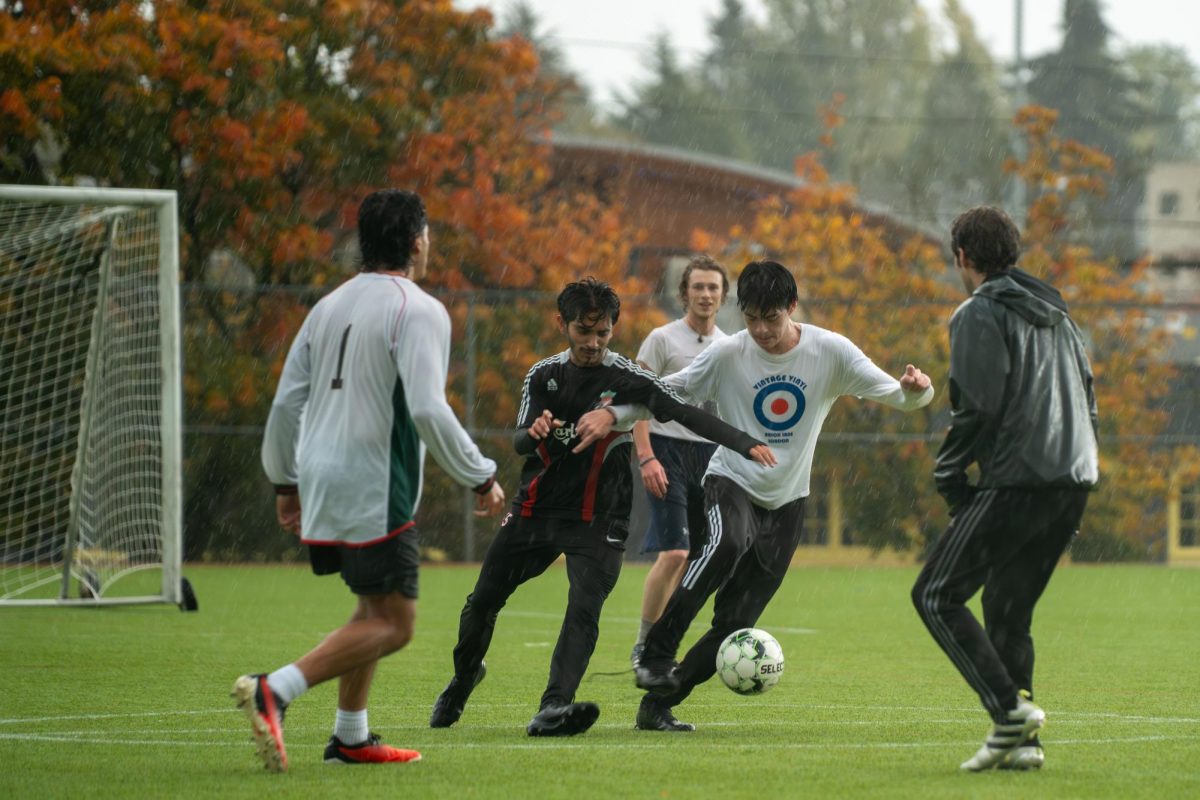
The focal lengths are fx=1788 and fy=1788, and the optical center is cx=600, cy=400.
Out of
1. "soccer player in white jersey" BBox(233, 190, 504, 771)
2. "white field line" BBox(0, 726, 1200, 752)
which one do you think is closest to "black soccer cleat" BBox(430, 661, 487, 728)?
"white field line" BBox(0, 726, 1200, 752)

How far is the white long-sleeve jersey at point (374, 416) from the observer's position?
5.99m

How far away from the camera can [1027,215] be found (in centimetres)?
2748

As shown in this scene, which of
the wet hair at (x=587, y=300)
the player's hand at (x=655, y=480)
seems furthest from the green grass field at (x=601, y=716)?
the wet hair at (x=587, y=300)

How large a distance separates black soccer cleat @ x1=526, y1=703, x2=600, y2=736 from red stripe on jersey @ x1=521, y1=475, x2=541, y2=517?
2.72 ft

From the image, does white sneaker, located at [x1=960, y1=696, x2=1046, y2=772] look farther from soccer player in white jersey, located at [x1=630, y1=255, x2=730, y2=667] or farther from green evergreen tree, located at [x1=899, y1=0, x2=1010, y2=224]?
green evergreen tree, located at [x1=899, y1=0, x2=1010, y2=224]

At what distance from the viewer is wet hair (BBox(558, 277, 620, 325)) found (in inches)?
286

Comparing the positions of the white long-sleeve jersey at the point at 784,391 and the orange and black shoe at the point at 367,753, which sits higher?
the white long-sleeve jersey at the point at 784,391

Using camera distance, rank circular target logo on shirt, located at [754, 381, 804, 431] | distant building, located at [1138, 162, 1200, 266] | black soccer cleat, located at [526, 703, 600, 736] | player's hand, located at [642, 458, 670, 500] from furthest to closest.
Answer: distant building, located at [1138, 162, 1200, 266]
player's hand, located at [642, 458, 670, 500]
circular target logo on shirt, located at [754, 381, 804, 431]
black soccer cleat, located at [526, 703, 600, 736]

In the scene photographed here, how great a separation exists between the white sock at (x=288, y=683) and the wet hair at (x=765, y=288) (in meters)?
2.46

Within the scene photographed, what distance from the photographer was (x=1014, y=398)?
6.14 m

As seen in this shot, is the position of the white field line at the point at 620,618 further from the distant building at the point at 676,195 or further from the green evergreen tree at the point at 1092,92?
the green evergreen tree at the point at 1092,92

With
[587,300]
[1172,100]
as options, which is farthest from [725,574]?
[1172,100]

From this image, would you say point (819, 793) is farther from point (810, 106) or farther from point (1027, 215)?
point (810, 106)

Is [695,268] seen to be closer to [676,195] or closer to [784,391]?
[784,391]
